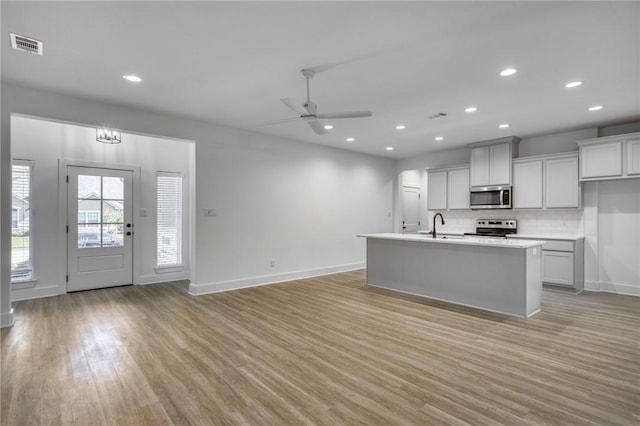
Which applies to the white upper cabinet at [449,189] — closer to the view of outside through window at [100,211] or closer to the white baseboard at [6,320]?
the view of outside through window at [100,211]

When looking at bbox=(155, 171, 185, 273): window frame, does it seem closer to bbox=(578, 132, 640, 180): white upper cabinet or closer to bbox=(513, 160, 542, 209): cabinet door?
bbox=(513, 160, 542, 209): cabinet door

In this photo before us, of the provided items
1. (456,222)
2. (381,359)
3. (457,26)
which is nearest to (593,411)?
(381,359)

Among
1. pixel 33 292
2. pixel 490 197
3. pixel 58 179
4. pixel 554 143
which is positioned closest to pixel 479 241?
pixel 490 197

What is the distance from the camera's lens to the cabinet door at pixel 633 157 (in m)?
4.95

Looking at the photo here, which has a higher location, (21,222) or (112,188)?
(112,188)

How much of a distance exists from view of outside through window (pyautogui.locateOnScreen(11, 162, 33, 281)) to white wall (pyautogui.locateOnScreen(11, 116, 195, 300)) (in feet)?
0.28

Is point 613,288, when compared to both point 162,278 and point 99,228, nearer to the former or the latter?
point 162,278

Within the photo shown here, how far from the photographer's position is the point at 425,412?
2168 millimetres

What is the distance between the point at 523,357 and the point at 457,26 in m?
2.91

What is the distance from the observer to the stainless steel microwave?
6.28 metres

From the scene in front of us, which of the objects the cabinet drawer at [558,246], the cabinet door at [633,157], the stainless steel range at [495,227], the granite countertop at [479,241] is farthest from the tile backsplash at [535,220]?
the granite countertop at [479,241]

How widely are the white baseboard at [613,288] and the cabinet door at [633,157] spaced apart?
184cm

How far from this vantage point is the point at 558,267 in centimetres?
548

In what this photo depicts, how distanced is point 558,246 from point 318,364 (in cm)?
485
